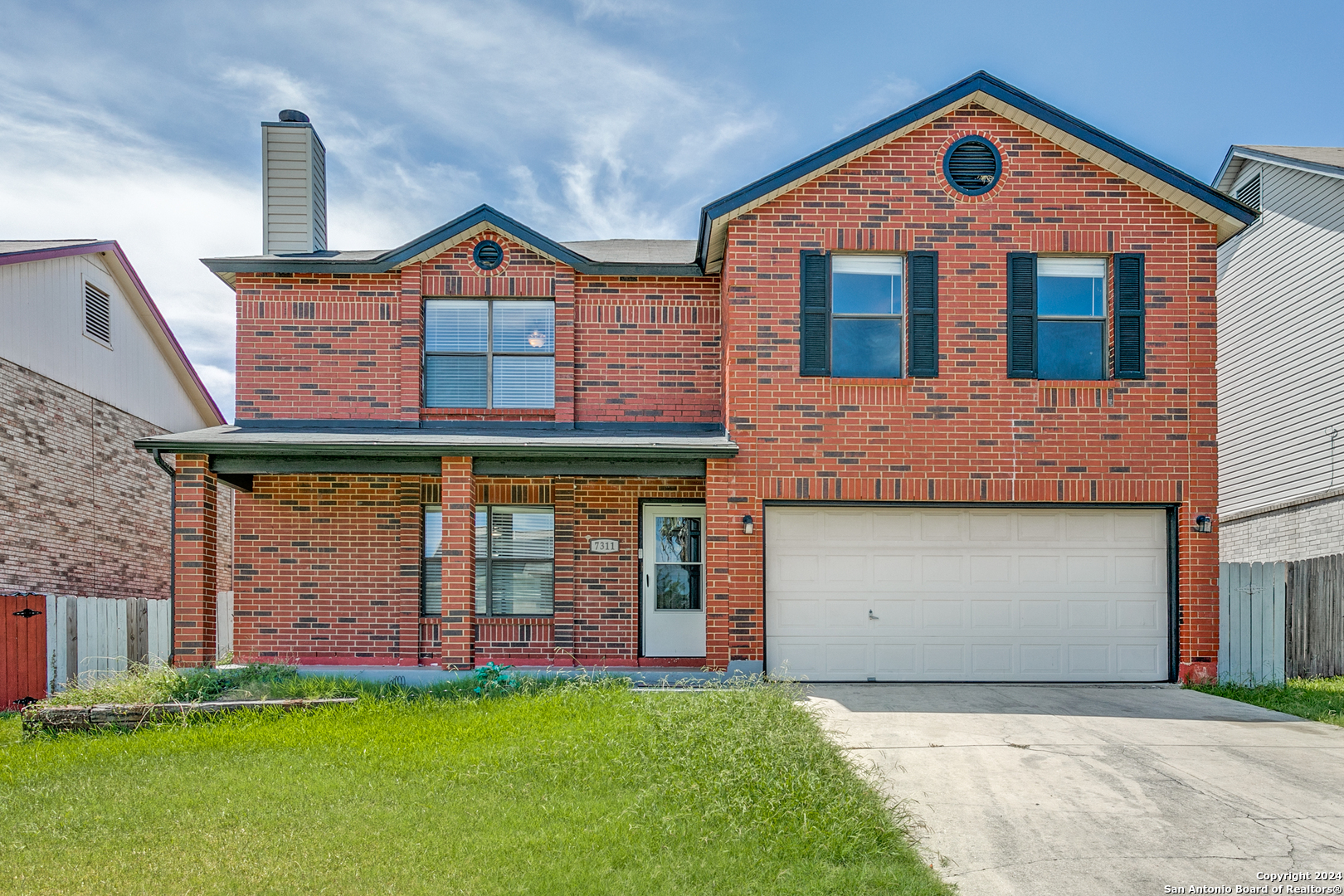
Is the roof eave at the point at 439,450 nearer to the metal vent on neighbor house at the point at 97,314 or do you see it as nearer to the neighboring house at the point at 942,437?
the neighboring house at the point at 942,437

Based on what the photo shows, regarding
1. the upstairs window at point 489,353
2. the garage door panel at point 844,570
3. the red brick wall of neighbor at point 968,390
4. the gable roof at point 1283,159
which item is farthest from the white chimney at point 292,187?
the gable roof at point 1283,159

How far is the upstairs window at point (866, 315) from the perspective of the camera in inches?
465

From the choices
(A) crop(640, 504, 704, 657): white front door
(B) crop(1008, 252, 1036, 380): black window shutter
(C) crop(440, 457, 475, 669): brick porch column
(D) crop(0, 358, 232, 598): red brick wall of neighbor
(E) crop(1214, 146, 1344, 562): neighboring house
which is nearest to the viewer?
(C) crop(440, 457, 475, 669): brick porch column

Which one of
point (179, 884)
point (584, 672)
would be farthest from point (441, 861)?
point (584, 672)

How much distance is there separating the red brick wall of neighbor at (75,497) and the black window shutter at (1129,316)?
50.1ft

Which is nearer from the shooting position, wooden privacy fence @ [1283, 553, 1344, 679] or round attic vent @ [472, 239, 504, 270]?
wooden privacy fence @ [1283, 553, 1344, 679]

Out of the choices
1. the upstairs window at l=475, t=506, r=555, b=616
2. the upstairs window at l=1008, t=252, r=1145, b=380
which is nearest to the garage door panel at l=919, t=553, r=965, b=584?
the upstairs window at l=1008, t=252, r=1145, b=380

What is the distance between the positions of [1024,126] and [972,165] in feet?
2.56

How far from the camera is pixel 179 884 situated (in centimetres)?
515

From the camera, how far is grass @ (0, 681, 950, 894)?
5.26 metres

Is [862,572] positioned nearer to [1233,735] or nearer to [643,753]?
[1233,735]

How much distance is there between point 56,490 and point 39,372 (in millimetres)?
1866

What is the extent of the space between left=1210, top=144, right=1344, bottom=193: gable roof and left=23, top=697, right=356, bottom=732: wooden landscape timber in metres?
16.9

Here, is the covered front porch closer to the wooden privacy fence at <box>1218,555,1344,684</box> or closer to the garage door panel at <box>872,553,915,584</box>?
the garage door panel at <box>872,553,915,584</box>
